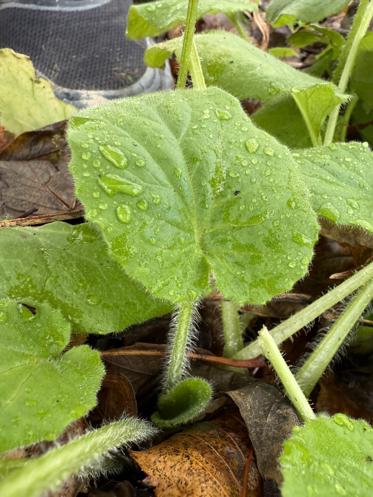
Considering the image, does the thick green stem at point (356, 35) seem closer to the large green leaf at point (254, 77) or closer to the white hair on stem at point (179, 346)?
the large green leaf at point (254, 77)

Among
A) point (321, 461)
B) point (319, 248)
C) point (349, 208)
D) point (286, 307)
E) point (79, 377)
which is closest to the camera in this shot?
point (321, 461)

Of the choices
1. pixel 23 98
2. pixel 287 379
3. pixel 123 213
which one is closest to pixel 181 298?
pixel 123 213

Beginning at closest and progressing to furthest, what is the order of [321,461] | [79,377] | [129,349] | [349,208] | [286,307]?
[321,461], [79,377], [349,208], [129,349], [286,307]

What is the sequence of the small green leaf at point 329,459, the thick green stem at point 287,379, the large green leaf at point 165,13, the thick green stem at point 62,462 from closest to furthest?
the thick green stem at point 62,462 < the small green leaf at point 329,459 < the thick green stem at point 287,379 < the large green leaf at point 165,13

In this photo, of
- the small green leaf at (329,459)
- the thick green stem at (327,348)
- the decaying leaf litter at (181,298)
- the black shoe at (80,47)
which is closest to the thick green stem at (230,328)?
the decaying leaf litter at (181,298)

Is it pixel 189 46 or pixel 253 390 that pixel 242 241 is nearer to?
pixel 253 390

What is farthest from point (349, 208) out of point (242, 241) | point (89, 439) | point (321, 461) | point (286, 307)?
point (89, 439)
